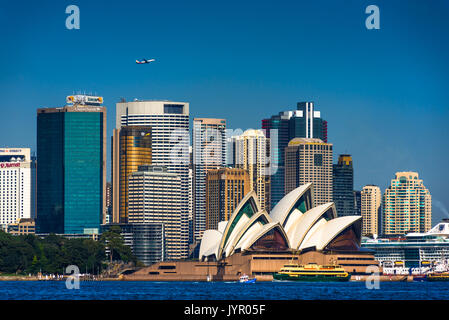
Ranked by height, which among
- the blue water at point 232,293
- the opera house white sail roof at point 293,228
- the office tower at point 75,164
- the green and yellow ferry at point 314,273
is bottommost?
the green and yellow ferry at point 314,273

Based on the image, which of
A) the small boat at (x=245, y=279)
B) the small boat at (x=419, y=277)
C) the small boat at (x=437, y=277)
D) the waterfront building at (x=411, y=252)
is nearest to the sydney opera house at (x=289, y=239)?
the small boat at (x=245, y=279)

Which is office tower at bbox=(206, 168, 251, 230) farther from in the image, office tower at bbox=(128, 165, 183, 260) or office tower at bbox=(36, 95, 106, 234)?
office tower at bbox=(36, 95, 106, 234)

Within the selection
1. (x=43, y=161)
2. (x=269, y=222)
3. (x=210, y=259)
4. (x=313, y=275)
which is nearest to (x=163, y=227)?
(x=43, y=161)

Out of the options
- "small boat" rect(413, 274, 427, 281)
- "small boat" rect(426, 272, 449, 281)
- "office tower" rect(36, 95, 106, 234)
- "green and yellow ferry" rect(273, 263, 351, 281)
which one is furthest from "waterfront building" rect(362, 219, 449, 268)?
"office tower" rect(36, 95, 106, 234)

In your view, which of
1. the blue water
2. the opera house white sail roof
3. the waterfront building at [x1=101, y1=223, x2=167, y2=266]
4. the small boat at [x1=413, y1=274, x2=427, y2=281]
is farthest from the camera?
the waterfront building at [x1=101, y1=223, x2=167, y2=266]

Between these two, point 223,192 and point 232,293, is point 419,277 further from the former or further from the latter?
point 223,192

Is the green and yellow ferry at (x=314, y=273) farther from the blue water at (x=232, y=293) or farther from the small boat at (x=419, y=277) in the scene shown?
the small boat at (x=419, y=277)
